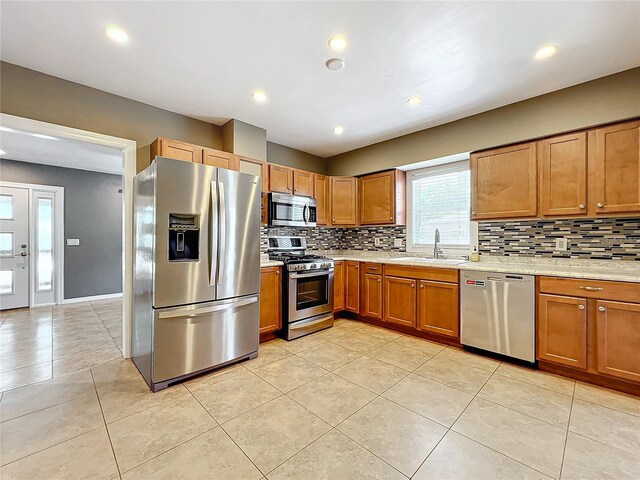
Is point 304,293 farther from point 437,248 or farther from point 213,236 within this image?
point 437,248

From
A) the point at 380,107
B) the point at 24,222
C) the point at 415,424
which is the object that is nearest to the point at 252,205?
the point at 380,107

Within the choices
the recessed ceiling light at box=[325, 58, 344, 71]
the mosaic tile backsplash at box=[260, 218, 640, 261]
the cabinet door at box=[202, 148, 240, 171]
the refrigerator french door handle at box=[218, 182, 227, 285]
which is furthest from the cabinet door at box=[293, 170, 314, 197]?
the recessed ceiling light at box=[325, 58, 344, 71]

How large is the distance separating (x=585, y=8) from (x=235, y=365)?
3721 millimetres

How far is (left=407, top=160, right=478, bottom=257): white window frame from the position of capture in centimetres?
358

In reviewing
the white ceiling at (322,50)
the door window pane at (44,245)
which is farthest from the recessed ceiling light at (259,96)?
the door window pane at (44,245)

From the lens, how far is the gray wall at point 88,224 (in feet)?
16.6

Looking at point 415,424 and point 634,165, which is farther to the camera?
point 634,165

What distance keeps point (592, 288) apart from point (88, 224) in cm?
733

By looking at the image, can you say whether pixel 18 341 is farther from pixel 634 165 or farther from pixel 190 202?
pixel 634 165

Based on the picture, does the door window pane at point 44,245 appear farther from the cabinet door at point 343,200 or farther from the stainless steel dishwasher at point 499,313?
the stainless steel dishwasher at point 499,313

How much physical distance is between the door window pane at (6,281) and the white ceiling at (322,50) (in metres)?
4.11

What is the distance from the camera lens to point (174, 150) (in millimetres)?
2852

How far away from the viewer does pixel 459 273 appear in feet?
9.96

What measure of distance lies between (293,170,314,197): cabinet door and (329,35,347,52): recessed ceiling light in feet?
6.52
